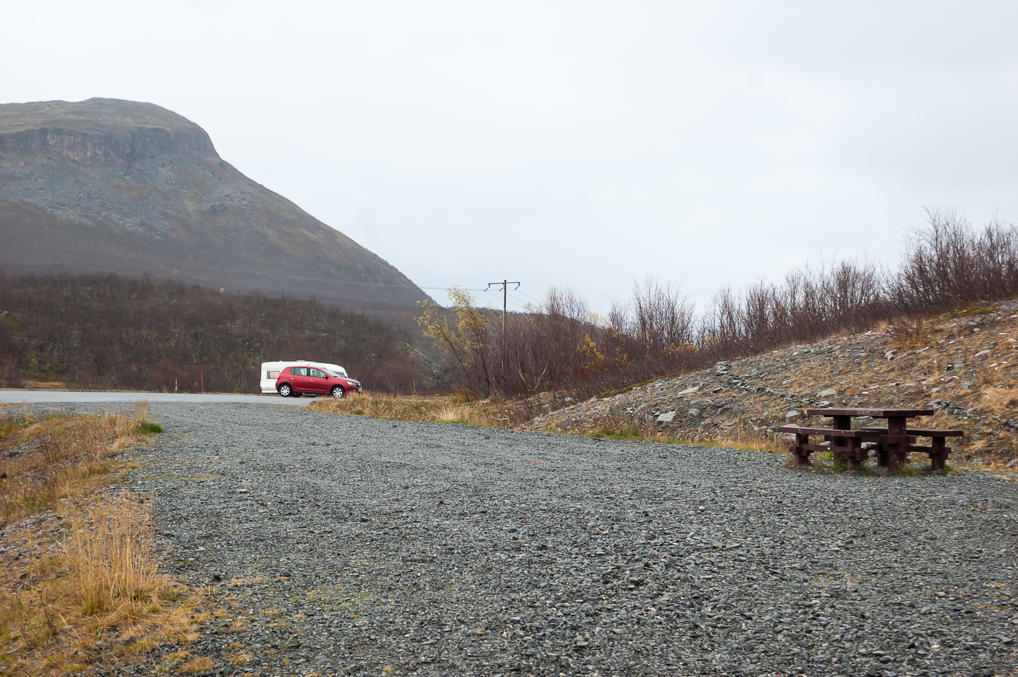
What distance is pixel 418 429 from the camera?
15.3 meters

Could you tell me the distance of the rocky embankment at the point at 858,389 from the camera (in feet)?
34.1

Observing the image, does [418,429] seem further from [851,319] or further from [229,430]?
[851,319]

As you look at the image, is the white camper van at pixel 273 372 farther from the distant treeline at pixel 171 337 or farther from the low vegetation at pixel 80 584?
the low vegetation at pixel 80 584

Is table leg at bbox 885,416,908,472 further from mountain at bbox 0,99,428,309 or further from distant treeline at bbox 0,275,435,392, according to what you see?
mountain at bbox 0,99,428,309

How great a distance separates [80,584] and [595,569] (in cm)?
305

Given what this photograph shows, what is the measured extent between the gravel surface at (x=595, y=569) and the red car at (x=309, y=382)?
2555 cm

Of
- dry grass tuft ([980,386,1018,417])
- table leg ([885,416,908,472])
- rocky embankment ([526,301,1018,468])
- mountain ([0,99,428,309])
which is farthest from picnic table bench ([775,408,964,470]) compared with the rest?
mountain ([0,99,428,309])

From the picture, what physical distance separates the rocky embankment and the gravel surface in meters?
3.04

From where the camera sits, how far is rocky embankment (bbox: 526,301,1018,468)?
34.1 ft

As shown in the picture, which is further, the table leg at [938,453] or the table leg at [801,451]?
the table leg at [801,451]

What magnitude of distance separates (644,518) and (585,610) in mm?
2119

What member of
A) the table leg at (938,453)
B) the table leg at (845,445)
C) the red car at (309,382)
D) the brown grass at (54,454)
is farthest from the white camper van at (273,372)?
the table leg at (938,453)

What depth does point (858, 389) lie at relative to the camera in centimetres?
1268

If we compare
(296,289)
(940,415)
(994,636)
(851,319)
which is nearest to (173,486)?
(994,636)
